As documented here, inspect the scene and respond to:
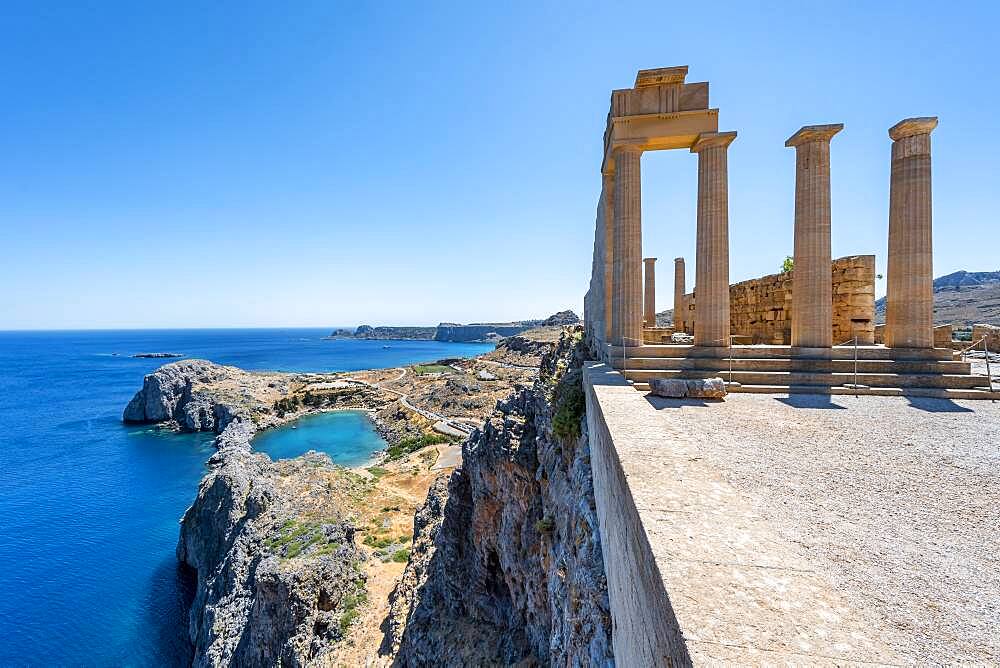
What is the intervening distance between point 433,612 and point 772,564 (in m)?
16.0

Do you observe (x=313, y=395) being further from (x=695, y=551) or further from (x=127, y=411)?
(x=695, y=551)

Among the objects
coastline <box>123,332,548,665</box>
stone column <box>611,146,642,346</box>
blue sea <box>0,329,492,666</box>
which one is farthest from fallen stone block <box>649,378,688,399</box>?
blue sea <box>0,329,492,666</box>

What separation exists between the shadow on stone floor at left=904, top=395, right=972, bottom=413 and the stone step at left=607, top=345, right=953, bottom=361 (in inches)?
72.0

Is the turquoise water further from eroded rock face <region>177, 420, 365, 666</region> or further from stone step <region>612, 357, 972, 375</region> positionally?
stone step <region>612, 357, 972, 375</region>

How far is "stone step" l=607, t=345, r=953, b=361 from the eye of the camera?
10305 mm

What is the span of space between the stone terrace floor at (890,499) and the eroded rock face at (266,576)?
17533mm

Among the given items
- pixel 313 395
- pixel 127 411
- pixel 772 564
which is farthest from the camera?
pixel 313 395

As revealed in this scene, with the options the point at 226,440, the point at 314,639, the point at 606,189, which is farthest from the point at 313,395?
the point at 606,189

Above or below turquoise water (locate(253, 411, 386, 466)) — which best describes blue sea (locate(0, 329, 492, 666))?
below

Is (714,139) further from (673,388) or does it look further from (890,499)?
(890,499)

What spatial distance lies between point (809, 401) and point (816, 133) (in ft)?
24.9

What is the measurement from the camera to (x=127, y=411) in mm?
63562

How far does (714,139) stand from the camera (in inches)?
445

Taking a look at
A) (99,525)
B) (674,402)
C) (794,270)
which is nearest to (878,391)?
(794,270)
